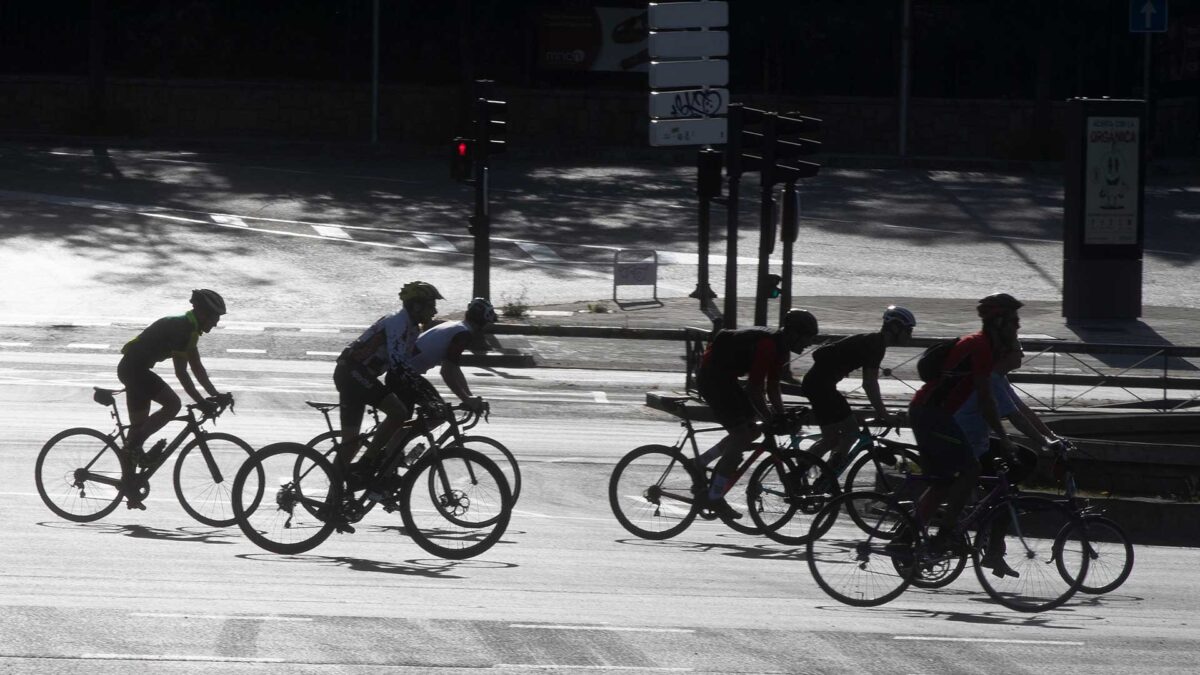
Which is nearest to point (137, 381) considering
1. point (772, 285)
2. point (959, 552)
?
point (959, 552)

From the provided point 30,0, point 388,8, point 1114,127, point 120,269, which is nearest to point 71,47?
point 30,0

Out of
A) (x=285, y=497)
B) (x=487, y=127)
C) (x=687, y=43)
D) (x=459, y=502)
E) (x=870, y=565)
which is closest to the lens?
(x=870, y=565)

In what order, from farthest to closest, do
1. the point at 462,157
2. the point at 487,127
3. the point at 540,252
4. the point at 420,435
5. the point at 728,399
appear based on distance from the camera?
the point at 540,252 → the point at 462,157 → the point at 487,127 → the point at 728,399 → the point at 420,435

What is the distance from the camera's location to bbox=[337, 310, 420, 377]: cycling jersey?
1041cm

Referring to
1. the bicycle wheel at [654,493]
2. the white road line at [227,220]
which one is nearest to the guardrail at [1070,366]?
the bicycle wheel at [654,493]

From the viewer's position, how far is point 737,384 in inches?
433

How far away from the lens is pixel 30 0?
1837 inches

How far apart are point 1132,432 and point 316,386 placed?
27.6 feet

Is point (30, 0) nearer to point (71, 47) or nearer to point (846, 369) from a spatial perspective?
point (71, 47)

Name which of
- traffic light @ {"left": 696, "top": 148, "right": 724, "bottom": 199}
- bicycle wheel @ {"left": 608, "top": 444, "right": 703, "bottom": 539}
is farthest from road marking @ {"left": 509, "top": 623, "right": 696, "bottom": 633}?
traffic light @ {"left": 696, "top": 148, "right": 724, "bottom": 199}

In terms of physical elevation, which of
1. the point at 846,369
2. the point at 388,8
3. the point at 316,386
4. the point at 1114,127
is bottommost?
the point at 316,386

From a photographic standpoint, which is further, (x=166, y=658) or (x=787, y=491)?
(x=787, y=491)

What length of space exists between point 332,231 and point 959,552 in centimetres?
2374

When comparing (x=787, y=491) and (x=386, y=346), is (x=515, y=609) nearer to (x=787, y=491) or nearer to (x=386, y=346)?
(x=386, y=346)
